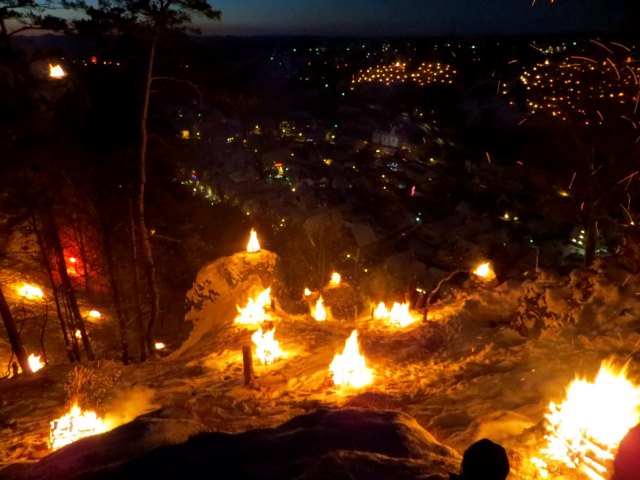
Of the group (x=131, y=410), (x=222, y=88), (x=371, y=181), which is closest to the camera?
(x=131, y=410)

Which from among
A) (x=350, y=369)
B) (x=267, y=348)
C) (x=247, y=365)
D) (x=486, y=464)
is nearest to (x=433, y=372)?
(x=350, y=369)

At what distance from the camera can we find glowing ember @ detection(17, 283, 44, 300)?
17086 mm

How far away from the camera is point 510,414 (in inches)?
221

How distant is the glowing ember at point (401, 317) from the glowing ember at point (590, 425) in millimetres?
6034

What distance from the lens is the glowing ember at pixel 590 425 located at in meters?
4.64

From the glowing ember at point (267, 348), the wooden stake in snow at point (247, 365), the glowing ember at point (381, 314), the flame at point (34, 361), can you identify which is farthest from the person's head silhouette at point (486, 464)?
the flame at point (34, 361)

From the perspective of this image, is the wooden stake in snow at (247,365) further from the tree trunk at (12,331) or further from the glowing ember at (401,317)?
the tree trunk at (12,331)

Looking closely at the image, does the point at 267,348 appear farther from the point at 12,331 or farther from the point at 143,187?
the point at 12,331

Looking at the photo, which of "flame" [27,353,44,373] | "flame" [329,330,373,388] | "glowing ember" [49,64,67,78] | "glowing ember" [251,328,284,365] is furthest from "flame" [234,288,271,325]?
"glowing ember" [49,64,67,78]

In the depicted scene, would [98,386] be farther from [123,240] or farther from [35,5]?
[123,240]

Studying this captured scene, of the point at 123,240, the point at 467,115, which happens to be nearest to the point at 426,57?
the point at 467,115

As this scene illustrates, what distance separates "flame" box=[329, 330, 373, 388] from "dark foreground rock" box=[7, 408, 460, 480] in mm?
3271

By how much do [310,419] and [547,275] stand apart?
7.67 m

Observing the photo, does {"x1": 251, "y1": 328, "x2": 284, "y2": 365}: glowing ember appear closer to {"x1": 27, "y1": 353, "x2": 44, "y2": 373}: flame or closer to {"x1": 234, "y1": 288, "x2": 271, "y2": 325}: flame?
{"x1": 234, "y1": 288, "x2": 271, "y2": 325}: flame
